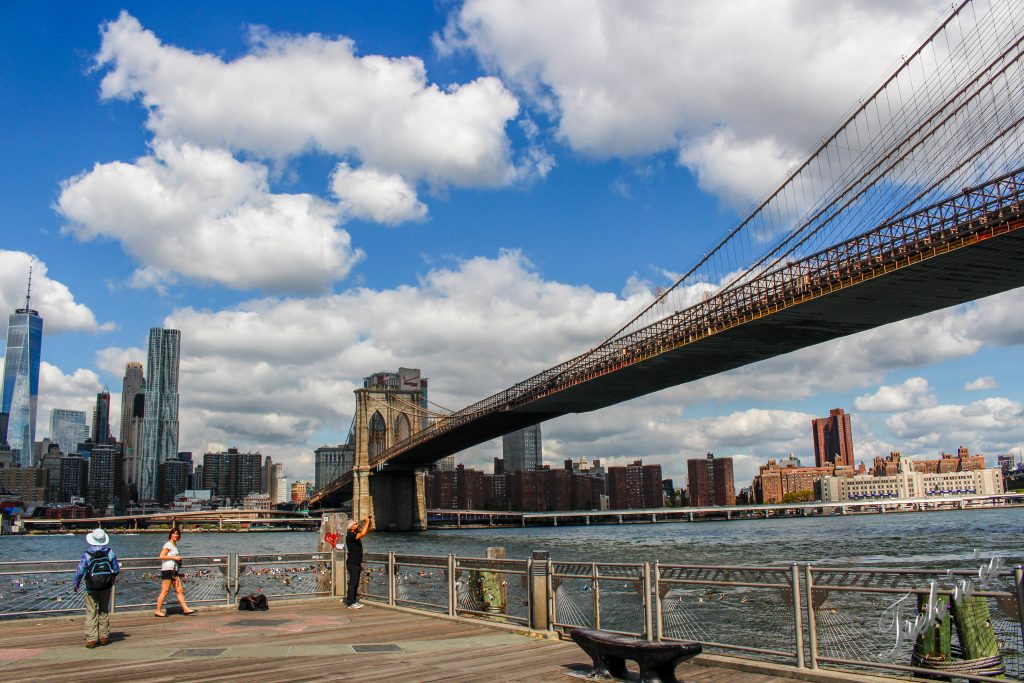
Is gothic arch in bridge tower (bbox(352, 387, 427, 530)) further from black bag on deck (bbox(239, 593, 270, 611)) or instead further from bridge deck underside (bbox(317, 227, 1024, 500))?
black bag on deck (bbox(239, 593, 270, 611))

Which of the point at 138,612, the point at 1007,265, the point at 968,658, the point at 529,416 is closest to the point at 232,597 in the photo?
the point at 138,612

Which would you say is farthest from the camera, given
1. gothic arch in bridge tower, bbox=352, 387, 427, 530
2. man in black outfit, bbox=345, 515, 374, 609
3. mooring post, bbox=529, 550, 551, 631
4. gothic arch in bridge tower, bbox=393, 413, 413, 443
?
gothic arch in bridge tower, bbox=393, 413, 413, 443

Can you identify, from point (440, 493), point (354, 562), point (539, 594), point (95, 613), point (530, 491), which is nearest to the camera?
point (95, 613)

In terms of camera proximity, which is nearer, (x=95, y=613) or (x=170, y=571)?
(x=95, y=613)

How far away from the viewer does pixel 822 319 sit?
43.3 metres

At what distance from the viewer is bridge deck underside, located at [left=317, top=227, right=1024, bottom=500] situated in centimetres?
3519

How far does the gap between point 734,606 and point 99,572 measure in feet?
51.1

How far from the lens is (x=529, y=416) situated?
70625mm

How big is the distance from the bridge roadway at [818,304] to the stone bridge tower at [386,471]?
1142 inches

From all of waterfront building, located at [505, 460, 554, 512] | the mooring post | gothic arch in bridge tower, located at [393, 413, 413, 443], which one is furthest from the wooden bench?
waterfront building, located at [505, 460, 554, 512]

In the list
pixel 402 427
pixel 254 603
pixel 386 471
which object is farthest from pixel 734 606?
pixel 402 427

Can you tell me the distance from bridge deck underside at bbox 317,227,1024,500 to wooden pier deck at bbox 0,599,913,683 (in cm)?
2925

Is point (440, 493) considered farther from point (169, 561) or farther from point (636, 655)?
point (636, 655)

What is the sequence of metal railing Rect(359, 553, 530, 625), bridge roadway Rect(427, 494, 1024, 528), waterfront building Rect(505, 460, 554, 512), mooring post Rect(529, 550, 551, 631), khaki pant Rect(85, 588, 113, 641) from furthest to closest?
waterfront building Rect(505, 460, 554, 512) < bridge roadway Rect(427, 494, 1024, 528) < metal railing Rect(359, 553, 530, 625) < mooring post Rect(529, 550, 551, 631) < khaki pant Rect(85, 588, 113, 641)
